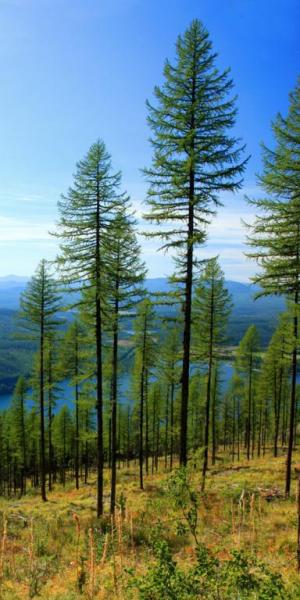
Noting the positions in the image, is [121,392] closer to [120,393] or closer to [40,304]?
[120,393]

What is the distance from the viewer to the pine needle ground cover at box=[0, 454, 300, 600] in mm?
4672

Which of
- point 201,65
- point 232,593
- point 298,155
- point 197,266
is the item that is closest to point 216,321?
point 197,266

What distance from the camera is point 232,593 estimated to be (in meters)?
4.68

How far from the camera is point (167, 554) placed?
4.82m

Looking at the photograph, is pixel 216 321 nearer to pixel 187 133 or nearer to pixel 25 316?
pixel 25 316

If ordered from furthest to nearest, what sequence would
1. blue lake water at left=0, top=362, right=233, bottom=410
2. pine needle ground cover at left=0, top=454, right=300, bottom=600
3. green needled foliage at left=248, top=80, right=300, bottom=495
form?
blue lake water at left=0, top=362, right=233, bottom=410 < green needled foliage at left=248, top=80, right=300, bottom=495 < pine needle ground cover at left=0, top=454, right=300, bottom=600

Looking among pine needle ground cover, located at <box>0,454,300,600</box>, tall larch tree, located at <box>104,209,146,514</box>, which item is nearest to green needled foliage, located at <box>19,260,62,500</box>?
tall larch tree, located at <box>104,209,146,514</box>

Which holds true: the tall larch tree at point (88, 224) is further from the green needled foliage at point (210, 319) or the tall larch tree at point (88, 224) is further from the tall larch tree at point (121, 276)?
the green needled foliage at point (210, 319)

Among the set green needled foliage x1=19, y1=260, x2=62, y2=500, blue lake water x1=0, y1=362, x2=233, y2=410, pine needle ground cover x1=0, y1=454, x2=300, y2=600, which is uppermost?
green needled foliage x1=19, y1=260, x2=62, y2=500

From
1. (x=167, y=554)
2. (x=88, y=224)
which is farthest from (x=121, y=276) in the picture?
(x=167, y=554)

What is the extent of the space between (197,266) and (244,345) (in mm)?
23766

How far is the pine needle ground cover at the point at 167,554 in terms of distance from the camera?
4672 mm

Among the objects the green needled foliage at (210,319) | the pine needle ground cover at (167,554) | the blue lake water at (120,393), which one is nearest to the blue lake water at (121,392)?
the blue lake water at (120,393)

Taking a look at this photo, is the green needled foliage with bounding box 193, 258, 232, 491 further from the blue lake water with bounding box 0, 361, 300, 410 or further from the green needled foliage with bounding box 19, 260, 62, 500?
the green needled foliage with bounding box 19, 260, 62, 500
